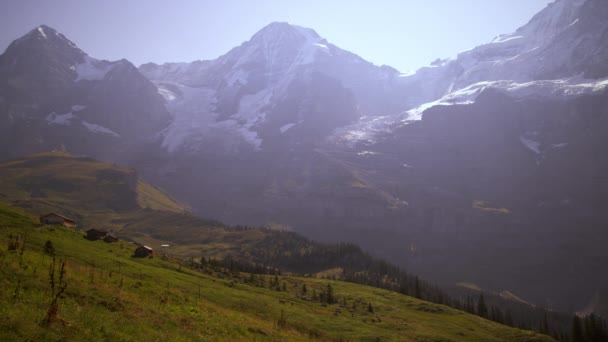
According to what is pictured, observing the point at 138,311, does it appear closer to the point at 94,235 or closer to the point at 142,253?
the point at 142,253

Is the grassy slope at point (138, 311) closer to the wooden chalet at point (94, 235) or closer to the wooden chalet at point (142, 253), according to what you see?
the wooden chalet at point (142, 253)

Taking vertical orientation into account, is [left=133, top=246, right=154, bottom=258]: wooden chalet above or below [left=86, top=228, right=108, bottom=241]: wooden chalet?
below

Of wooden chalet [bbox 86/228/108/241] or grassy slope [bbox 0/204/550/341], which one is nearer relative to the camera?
grassy slope [bbox 0/204/550/341]

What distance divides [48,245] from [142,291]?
1966cm

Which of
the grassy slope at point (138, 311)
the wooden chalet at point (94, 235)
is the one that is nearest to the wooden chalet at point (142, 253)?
the grassy slope at point (138, 311)

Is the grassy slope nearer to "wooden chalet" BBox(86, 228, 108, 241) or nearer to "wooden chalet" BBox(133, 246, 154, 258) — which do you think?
"wooden chalet" BBox(133, 246, 154, 258)

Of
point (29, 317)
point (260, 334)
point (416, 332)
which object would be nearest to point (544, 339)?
point (416, 332)

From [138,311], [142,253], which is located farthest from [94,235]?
[138,311]

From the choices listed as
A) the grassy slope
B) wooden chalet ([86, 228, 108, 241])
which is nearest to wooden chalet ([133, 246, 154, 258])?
the grassy slope

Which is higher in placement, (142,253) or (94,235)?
(94,235)

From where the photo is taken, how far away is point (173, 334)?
33.9 m

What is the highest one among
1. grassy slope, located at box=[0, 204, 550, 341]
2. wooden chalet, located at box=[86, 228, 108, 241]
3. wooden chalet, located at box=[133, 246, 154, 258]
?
wooden chalet, located at box=[86, 228, 108, 241]

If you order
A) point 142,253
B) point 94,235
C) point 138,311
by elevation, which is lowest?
point 138,311

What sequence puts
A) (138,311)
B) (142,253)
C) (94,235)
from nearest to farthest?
(138,311) < (142,253) < (94,235)
